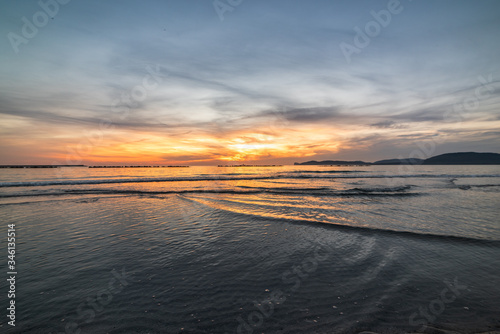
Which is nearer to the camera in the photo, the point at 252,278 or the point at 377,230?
the point at 252,278

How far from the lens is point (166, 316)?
475 centimetres

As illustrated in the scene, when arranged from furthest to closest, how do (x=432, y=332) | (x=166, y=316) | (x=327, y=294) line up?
(x=327, y=294) < (x=166, y=316) < (x=432, y=332)

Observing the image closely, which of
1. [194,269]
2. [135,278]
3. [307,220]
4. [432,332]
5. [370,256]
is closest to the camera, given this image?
[432,332]

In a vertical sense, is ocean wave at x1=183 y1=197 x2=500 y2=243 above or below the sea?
below

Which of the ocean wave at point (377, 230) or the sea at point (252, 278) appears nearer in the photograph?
the sea at point (252, 278)

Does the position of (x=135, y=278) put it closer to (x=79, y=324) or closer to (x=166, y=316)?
(x=79, y=324)

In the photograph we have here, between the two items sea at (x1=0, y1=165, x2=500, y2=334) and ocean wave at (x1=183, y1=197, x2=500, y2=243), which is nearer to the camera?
sea at (x1=0, y1=165, x2=500, y2=334)

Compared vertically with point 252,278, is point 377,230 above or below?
below

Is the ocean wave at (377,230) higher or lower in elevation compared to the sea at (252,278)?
lower

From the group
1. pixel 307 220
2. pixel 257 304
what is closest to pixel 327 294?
pixel 257 304

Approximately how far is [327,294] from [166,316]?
4.00 m

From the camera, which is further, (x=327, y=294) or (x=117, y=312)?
(x=327, y=294)

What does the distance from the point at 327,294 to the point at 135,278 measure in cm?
558

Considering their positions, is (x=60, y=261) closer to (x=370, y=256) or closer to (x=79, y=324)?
(x=79, y=324)
